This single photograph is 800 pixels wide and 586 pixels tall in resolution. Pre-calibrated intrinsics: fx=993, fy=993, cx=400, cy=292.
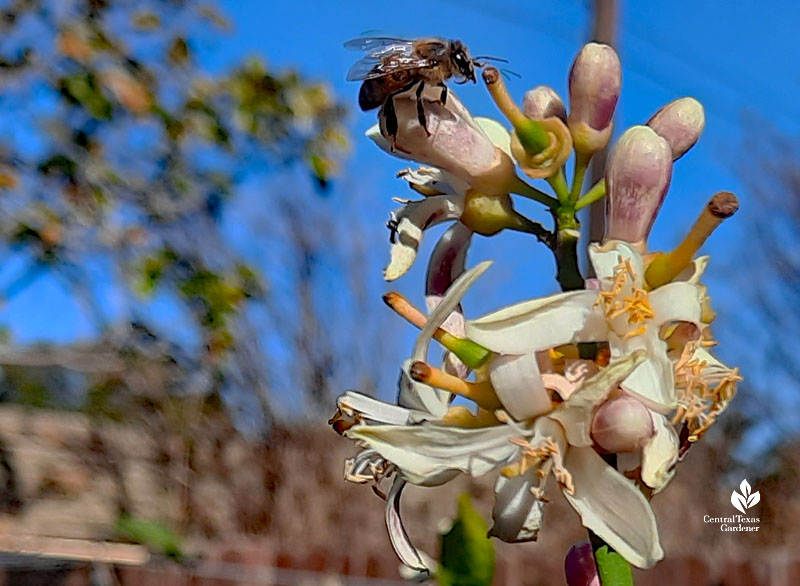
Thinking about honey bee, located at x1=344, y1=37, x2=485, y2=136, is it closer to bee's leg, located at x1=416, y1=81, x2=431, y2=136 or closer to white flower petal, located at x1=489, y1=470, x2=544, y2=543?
bee's leg, located at x1=416, y1=81, x2=431, y2=136

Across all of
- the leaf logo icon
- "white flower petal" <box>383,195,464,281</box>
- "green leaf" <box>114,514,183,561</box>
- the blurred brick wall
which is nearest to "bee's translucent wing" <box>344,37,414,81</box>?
"white flower petal" <box>383,195,464,281</box>

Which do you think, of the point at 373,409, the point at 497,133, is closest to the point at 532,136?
the point at 497,133

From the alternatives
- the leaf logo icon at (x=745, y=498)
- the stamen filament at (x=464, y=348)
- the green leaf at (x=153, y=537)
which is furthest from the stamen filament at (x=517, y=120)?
the leaf logo icon at (x=745, y=498)

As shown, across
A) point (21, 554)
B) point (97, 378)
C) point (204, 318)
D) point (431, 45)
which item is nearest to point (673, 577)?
point (204, 318)

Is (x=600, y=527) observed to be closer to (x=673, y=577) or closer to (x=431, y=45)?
(x=431, y=45)

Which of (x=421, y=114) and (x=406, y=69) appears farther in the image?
(x=406, y=69)

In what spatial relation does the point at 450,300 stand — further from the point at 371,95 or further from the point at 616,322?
the point at 371,95
